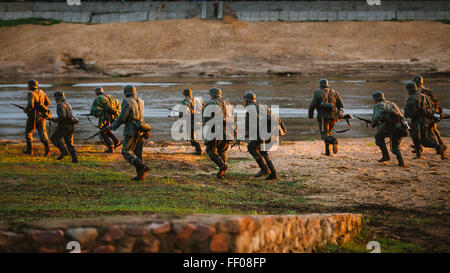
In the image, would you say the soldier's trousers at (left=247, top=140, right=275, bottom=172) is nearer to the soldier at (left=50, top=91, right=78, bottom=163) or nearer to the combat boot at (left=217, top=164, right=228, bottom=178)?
the combat boot at (left=217, top=164, right=228, bottom=178)

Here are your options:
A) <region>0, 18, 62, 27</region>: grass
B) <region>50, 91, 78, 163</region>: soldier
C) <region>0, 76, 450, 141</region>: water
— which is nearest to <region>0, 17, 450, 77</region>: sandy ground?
<region>0, 76, 450, 141</region>: water

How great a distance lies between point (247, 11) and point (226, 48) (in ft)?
33.3

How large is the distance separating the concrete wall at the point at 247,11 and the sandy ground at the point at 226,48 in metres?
2.83

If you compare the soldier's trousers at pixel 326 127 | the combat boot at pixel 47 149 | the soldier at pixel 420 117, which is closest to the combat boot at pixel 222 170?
the soldier's trousers at pixel 326 127

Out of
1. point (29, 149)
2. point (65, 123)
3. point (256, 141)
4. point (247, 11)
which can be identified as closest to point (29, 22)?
point (247, 11)

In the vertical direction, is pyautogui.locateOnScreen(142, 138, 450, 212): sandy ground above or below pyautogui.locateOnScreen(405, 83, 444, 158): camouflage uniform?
below

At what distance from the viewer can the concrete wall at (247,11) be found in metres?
48.9

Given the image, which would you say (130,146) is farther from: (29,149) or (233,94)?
(233,94)

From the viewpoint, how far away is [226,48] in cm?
4159

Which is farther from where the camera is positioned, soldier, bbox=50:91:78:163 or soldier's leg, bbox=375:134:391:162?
soldier, bbox=50:91:78:163

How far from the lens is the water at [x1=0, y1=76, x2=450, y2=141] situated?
64.5ft

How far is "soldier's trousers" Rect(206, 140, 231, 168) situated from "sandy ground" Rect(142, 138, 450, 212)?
1009mm

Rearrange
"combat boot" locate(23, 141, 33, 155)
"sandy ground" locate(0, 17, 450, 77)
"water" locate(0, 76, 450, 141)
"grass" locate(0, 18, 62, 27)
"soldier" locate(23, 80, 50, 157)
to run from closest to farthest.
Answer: "soldier" locate(23, 80, 50, 157)
"combat boot" locate(23, 141, 33, 155)
"water" locate(0, 76, 450, 141)
"sandy ground" locate(0, 17, 450, 77)
"grass" locate(0, 18, 62, 27)

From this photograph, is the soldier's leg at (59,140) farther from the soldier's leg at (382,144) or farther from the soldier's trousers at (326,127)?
the soldier's leg at (382,144)
